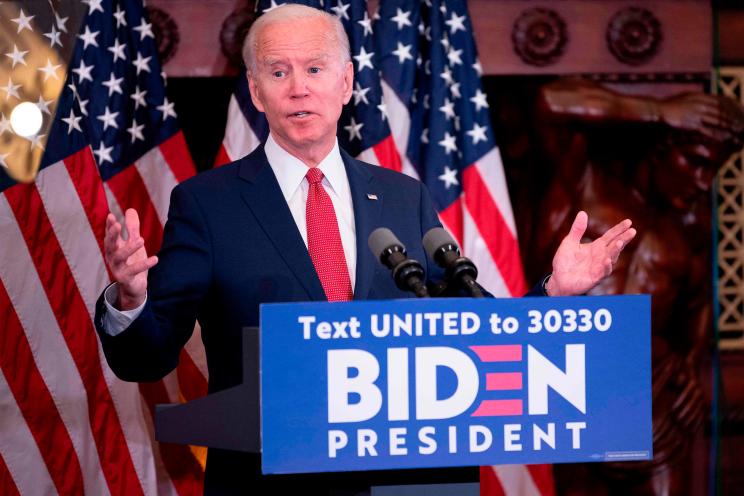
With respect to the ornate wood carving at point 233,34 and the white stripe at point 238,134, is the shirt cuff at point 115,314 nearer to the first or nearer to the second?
the white stripe at point 238,134

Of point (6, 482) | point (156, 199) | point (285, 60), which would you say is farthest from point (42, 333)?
point (285, 60)

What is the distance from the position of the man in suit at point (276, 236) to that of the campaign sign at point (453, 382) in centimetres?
33

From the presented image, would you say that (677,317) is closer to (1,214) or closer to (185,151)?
(185,151)

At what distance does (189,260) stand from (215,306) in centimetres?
10

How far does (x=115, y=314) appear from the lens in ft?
4.86

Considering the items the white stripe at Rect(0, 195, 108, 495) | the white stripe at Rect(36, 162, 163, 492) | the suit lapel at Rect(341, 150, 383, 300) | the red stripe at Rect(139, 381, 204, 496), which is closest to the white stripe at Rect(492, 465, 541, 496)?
the red stripe at Rect(139, 381, 204, 496)

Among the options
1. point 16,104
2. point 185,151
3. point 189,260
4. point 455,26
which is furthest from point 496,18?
point 189,260

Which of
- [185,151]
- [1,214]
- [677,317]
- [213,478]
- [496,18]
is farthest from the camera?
[677,317]

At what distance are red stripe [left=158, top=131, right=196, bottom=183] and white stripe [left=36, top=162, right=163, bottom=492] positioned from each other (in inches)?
13.9

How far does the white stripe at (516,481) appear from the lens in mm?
3090

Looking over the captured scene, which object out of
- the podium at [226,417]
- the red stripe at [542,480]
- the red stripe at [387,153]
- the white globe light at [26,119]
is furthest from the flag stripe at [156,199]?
the podium at [226,417]

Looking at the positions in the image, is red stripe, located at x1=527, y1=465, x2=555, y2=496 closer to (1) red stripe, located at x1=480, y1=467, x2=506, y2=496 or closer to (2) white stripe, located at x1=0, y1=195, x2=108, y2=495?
(1) red stripe, located at x1=480, y1=467, x2=506, y2=496

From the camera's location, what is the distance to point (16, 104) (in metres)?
2.70

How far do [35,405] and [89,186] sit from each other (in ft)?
2.24
